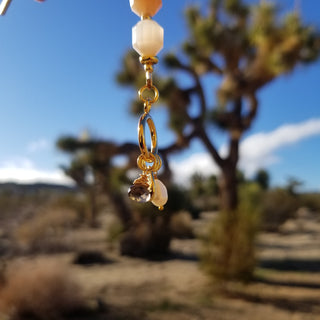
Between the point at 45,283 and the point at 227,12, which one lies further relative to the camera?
the point at 227,12

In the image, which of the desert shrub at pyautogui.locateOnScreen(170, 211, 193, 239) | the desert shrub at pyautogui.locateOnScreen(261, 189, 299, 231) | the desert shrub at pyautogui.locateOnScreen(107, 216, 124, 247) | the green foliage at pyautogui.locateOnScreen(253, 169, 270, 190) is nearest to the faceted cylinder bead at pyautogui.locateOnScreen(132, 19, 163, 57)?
the desert shrub at pyautogui.locateOnScreen(107, 216, 124, 247)

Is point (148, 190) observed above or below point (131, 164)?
below

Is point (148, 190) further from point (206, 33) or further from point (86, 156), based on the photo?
point (86, 156)

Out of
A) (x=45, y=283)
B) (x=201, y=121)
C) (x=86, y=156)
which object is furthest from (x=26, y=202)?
(x=45, y=283)

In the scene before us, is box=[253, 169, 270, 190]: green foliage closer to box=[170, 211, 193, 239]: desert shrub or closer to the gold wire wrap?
box=[170, 211, 193, 239]: desert shrub

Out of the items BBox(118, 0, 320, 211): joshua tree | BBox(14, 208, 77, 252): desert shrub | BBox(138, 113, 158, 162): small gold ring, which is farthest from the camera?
BBox(14, 208, 77, 252): desert shrub

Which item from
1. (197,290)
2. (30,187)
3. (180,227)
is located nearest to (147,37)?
(197,290)
